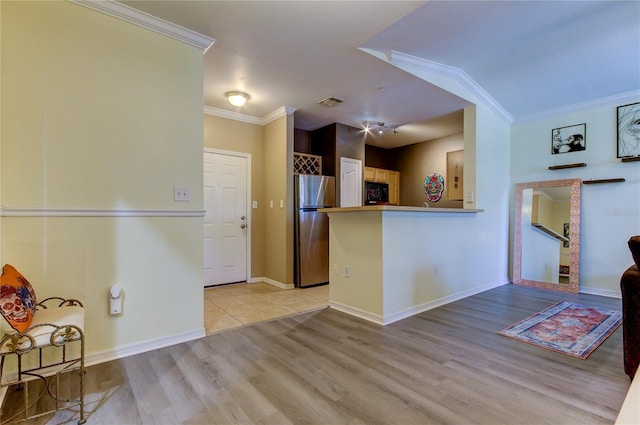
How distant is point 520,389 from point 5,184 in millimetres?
3254

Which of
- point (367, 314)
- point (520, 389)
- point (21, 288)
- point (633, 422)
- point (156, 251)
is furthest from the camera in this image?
point (367, 314)

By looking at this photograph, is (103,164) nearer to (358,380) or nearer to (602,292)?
(358,380)

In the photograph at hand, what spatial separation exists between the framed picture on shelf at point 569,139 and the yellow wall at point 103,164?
15.4 ft

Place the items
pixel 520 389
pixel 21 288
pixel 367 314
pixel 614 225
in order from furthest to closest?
pixel 614 225
pixel 367 314
pixel 520 389
pixel 21 288

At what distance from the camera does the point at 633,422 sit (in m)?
0.97

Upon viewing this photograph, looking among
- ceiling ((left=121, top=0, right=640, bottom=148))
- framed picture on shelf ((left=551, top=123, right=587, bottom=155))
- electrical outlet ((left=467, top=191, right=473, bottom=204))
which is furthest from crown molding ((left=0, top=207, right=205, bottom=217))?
framed picture on shelf ((left=551, top=123, right=587, bottom=155))

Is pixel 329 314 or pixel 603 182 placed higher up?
pixel 603 182

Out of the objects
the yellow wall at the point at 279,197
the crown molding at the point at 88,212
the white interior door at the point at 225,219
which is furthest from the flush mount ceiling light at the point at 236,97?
the crown molding at the point at 88,212

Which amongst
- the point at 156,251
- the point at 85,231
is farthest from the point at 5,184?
the point at 156,251

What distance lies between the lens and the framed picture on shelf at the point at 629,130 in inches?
146

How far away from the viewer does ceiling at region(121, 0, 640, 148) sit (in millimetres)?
2301

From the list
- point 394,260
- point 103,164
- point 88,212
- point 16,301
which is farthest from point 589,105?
point 16,301

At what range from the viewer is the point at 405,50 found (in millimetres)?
2914

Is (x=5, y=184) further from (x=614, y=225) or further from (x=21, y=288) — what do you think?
(x=614, y=225)
